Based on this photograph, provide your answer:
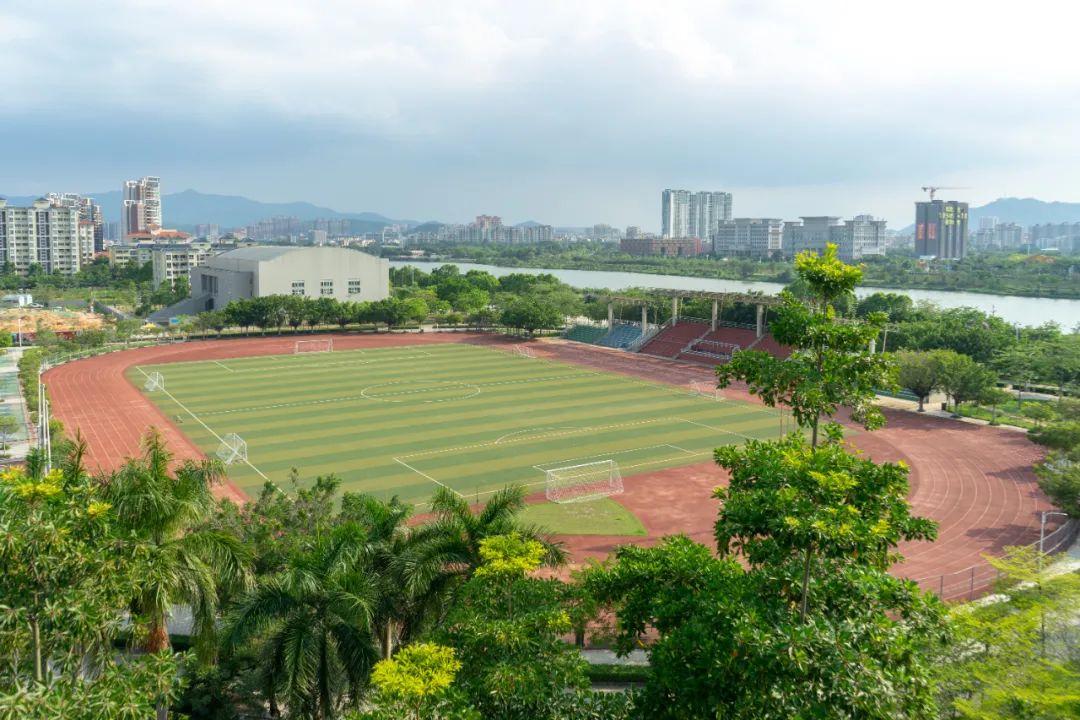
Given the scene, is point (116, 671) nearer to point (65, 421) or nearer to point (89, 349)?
point (65, 421)

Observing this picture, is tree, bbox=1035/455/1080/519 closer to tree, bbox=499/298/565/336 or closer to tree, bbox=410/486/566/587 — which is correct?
tree, bbox=410/486/566/587

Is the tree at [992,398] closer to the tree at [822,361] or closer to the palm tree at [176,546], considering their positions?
the tree at [822,361]

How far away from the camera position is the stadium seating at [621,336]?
252 ft

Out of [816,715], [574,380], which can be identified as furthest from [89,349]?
[816,715]

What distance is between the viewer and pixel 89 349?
6769 cm

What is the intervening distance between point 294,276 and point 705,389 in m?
51.7

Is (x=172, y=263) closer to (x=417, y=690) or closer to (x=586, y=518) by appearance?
(x=586, y=518)

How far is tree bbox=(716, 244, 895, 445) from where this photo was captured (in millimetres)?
10461

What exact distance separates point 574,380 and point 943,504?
96.5ft

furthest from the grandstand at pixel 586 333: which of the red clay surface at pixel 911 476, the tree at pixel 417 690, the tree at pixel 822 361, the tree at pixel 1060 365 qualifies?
the tree at pixel 417 690

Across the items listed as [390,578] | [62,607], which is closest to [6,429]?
[390,578]

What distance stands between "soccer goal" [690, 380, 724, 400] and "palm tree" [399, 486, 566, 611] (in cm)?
3785

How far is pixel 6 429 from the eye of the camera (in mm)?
37906

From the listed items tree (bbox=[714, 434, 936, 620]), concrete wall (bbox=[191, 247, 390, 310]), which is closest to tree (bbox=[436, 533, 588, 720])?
tree (bbox=[714, 434, 936, 620])
